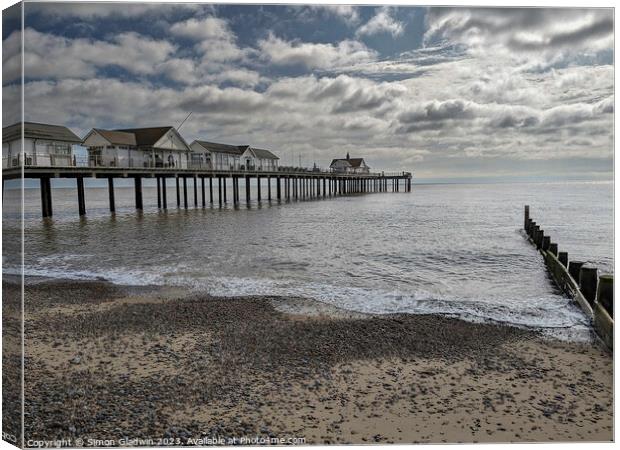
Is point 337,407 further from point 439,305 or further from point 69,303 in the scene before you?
point 69,303

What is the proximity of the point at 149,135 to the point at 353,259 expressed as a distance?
65.8 feet

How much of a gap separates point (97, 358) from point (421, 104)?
5223 millimetres

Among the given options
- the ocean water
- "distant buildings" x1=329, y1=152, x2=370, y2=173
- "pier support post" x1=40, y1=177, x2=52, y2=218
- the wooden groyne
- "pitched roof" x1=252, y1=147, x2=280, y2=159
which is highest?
"pitched roof" x1=252, y1=147, x2=280, y2=159

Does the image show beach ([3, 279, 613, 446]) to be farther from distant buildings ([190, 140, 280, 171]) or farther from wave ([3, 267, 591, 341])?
distant buildings ([190, 140, 280, 171])

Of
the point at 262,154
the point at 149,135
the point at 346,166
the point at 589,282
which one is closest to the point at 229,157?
the point at 262,154

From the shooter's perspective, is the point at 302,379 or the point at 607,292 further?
the point at 607,292

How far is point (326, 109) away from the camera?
6.95 meters

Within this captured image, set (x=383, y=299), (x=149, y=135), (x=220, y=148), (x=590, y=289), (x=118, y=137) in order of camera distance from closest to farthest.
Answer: (x=590, y=289), (x=383, y=299), (x=118, y=137), (x=149, y=135), (x=220, y=148)

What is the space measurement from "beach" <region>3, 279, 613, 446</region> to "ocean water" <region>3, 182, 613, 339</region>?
1.16m

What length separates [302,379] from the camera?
449 centimetres

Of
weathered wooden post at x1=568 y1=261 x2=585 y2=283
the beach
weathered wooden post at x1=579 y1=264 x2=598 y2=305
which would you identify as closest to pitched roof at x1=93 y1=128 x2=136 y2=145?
the beach

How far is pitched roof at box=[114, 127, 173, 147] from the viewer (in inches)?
1093

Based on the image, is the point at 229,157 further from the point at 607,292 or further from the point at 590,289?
the point at 607,292

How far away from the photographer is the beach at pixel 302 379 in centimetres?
368
